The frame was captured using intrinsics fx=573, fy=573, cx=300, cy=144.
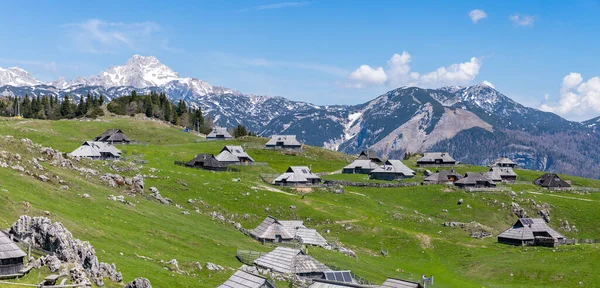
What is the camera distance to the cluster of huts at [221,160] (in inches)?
5315

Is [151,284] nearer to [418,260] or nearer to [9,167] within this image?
[9,167]

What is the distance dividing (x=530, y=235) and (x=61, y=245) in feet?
257

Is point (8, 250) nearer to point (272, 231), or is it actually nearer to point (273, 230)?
point (272, 231)

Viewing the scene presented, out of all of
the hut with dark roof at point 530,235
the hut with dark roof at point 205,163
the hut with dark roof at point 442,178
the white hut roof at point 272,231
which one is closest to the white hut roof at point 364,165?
the hut with dark roof at point 442,178

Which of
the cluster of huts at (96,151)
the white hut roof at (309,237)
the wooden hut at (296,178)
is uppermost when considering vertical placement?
the cluster of huts at (96,151)

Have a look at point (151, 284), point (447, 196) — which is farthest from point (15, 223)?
point (447, 196)

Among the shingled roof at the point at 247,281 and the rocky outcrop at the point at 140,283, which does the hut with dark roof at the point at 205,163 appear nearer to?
the shingled roof at the point at 247,281

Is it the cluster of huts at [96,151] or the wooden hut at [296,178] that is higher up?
the cluster of huts at [96,151]

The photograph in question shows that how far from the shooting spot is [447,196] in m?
128

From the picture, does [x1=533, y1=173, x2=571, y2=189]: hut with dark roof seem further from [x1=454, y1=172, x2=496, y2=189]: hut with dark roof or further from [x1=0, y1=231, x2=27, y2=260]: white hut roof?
[x1=0, y1=231, x2=27, y2=260]: white hut roof

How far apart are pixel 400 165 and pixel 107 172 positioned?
8780 cm

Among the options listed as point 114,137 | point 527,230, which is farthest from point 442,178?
point 114,137

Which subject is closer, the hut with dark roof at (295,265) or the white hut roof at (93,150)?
the hut with dark roof at (295,265)

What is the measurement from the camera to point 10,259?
1531 inches
